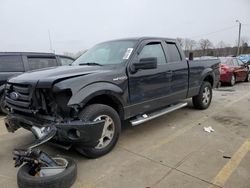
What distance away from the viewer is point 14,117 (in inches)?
152

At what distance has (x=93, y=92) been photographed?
354cm

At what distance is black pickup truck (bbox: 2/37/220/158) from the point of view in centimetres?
334

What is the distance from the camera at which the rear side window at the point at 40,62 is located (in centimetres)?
739

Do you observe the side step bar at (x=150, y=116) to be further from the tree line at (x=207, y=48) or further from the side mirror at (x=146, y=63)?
the tree line at (x=207, y=48)

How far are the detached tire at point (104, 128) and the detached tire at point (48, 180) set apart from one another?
0.52 meters

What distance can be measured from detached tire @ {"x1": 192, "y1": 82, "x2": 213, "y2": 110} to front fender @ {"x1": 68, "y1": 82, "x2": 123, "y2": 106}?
3.21 meters

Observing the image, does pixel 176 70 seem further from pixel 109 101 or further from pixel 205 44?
pixel 205 44

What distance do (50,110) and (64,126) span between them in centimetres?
44

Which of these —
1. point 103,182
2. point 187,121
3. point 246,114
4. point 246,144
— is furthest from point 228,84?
point 103,182

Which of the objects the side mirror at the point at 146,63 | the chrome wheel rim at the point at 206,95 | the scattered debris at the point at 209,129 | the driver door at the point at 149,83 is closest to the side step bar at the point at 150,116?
the driver door at the point at 149,83

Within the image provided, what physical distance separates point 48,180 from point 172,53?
152 inches

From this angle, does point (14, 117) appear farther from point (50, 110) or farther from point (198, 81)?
point (198, 81)

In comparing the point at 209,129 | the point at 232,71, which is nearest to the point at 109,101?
the point at 209,129

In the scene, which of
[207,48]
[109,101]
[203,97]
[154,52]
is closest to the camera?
[109,101]
